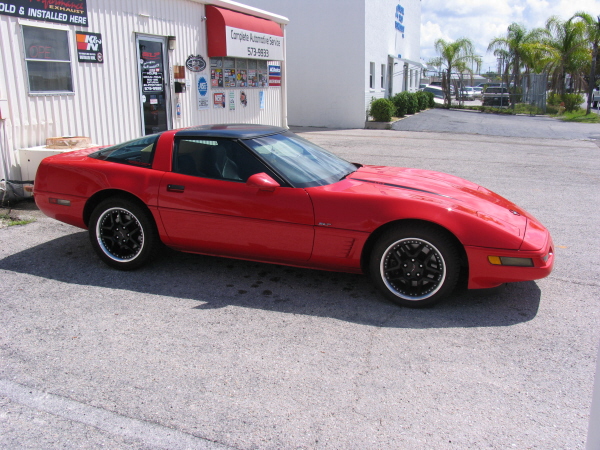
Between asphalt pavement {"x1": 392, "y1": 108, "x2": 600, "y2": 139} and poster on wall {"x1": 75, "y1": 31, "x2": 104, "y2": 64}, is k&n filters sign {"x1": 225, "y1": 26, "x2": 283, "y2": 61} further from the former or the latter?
asphalt pavement {"x1": 392, "y1": 108, "x2": 600, "y2": 139}

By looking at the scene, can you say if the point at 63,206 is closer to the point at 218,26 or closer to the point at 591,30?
the point at 218,26

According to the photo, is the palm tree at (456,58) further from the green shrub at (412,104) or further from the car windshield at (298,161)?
the car windshield at (298,161)

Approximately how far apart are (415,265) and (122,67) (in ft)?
24.0

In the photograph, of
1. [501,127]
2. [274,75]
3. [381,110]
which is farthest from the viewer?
[381,110]

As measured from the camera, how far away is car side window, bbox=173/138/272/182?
4.59 metres

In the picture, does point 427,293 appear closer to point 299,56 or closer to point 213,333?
point 213,333

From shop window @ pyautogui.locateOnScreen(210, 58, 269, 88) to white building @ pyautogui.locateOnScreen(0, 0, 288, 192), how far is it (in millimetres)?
25

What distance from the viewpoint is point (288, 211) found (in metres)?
4.34

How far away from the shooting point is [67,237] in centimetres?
601

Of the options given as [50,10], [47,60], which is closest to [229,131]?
[47,60]

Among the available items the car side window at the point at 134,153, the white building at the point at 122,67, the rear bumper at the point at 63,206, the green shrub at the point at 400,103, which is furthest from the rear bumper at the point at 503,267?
the green shrub at the point at 400,103

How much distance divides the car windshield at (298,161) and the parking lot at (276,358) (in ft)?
3.05

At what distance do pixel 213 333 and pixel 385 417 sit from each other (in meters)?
1.44

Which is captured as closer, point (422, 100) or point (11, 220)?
point (11, 220)
